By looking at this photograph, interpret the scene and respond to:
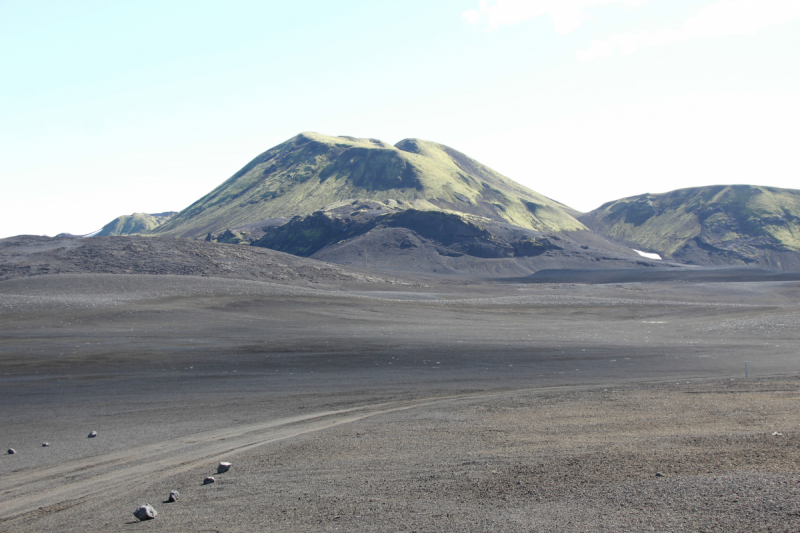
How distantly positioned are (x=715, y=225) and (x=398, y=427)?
7236 inches

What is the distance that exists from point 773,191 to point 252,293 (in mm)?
188787

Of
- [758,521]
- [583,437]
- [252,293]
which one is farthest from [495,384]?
[252,293]

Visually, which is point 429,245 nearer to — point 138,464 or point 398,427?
point 398,427

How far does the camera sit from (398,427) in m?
11.3

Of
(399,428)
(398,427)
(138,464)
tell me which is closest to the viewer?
(138,464)

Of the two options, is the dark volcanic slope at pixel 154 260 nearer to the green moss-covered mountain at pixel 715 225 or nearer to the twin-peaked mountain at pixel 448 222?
the twin-peaked mountain at pixel 448 222

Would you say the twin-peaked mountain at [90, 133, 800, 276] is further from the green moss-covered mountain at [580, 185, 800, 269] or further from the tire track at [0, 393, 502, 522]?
the tire track at [0, 393, 502, 522]

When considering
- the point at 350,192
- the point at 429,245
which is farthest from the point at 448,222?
the point at 350,192

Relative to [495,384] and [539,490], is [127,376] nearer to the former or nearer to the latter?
[495,384]

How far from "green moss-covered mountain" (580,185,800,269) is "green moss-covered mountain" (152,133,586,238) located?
22.4 m

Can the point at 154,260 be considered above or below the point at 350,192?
below

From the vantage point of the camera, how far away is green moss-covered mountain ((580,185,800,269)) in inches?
6097

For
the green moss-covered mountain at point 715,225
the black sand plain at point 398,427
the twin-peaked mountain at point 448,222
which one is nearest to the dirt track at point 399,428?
the black sand plain at point 398,427

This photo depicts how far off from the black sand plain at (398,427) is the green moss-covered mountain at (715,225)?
142300 millimetres
